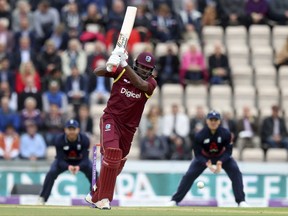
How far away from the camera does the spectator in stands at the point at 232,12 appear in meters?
23.0

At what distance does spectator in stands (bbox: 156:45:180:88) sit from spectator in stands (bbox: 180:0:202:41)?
108 centimetres

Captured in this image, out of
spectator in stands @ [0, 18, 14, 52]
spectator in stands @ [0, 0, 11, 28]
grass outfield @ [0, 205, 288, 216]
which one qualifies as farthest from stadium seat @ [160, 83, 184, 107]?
grass outfield @ [0, 205, 288, 216]

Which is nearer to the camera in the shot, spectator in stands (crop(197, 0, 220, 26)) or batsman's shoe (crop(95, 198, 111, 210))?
batsman's shoe (crop(95, 198, 111, 210))

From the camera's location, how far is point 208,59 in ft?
71.9

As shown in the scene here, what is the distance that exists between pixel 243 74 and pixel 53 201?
19.8ft

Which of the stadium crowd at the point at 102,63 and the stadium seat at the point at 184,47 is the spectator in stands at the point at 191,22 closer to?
the stadium crowd at the point at 102,63

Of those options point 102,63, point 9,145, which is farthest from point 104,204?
point 102,63

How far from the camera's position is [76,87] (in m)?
21.2

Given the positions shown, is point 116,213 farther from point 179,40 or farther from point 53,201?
point 179,40

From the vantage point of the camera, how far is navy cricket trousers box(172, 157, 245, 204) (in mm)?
16359

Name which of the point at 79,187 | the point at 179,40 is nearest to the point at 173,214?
the point at 79,187

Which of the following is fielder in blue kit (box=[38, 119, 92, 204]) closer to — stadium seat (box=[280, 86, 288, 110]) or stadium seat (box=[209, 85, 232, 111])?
stadium seat (box=[209, 85, 232, 111])

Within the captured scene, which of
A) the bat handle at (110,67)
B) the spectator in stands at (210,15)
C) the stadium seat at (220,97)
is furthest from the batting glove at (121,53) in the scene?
the spectator in stands at (210,15)

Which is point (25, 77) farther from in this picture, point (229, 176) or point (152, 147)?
point (229, 176)
